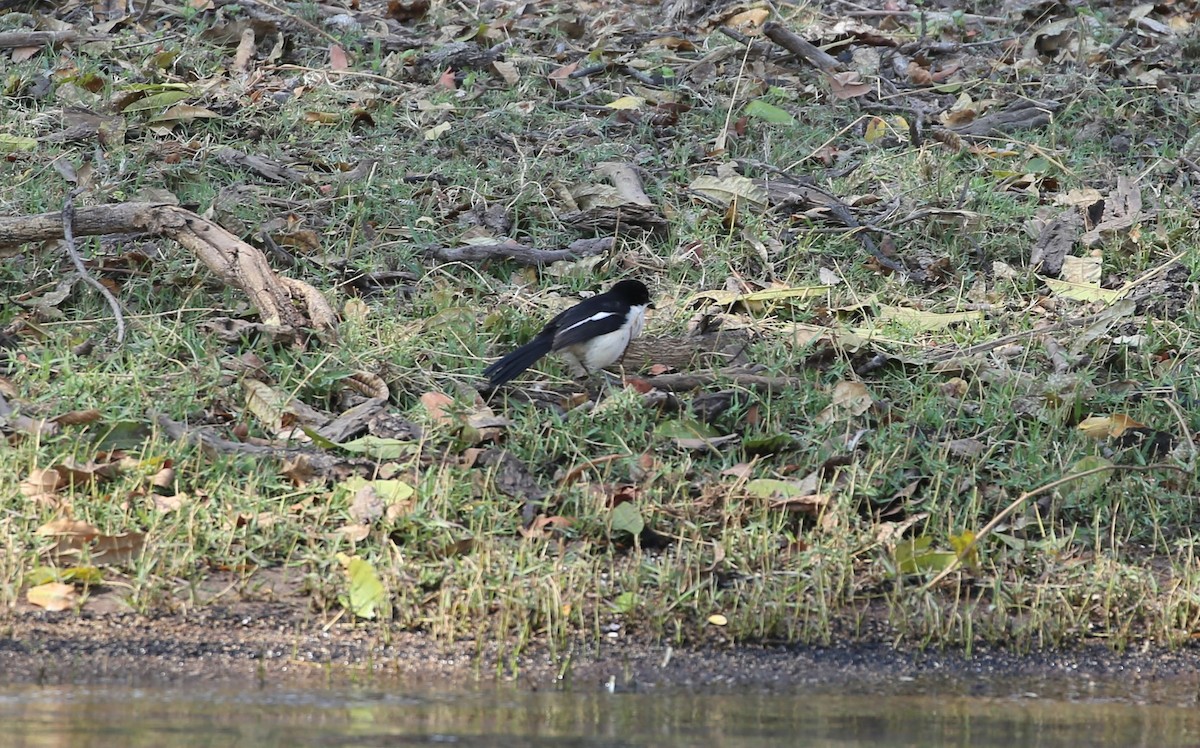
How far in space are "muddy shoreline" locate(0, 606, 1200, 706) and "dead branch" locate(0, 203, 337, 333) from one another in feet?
5.89

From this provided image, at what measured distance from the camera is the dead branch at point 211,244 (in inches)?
243

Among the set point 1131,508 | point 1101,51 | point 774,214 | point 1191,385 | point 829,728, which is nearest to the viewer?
point 829,728

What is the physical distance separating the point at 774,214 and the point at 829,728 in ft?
12.5

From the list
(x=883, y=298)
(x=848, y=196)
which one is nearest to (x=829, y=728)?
(x=883, y=298)

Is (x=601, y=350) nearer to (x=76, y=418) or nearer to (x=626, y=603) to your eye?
(x=626, y=603)

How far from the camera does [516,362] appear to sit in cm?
593

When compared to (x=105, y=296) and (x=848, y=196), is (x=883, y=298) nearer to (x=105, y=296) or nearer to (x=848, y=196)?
(x=848, y=196)

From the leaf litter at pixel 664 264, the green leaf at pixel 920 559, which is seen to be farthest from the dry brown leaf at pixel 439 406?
the green leaf at pixel 920 559

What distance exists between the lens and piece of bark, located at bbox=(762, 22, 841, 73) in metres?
9.00

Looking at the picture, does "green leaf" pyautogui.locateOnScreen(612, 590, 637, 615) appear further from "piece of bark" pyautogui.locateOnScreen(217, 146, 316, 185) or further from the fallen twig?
"piece of bark" pyautogui.locateOnScreen(217, 146, 316, 185)

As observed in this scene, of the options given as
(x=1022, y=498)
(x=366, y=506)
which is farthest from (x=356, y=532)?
(x=1022, y=498)

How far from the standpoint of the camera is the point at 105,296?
6.34m

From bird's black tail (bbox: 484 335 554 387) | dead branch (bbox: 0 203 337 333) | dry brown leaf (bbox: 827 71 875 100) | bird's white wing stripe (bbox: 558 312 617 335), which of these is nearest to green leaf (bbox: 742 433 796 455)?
bird's white wing stripe (bbox: 558 312 617 335)

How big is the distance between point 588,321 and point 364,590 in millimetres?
1650
